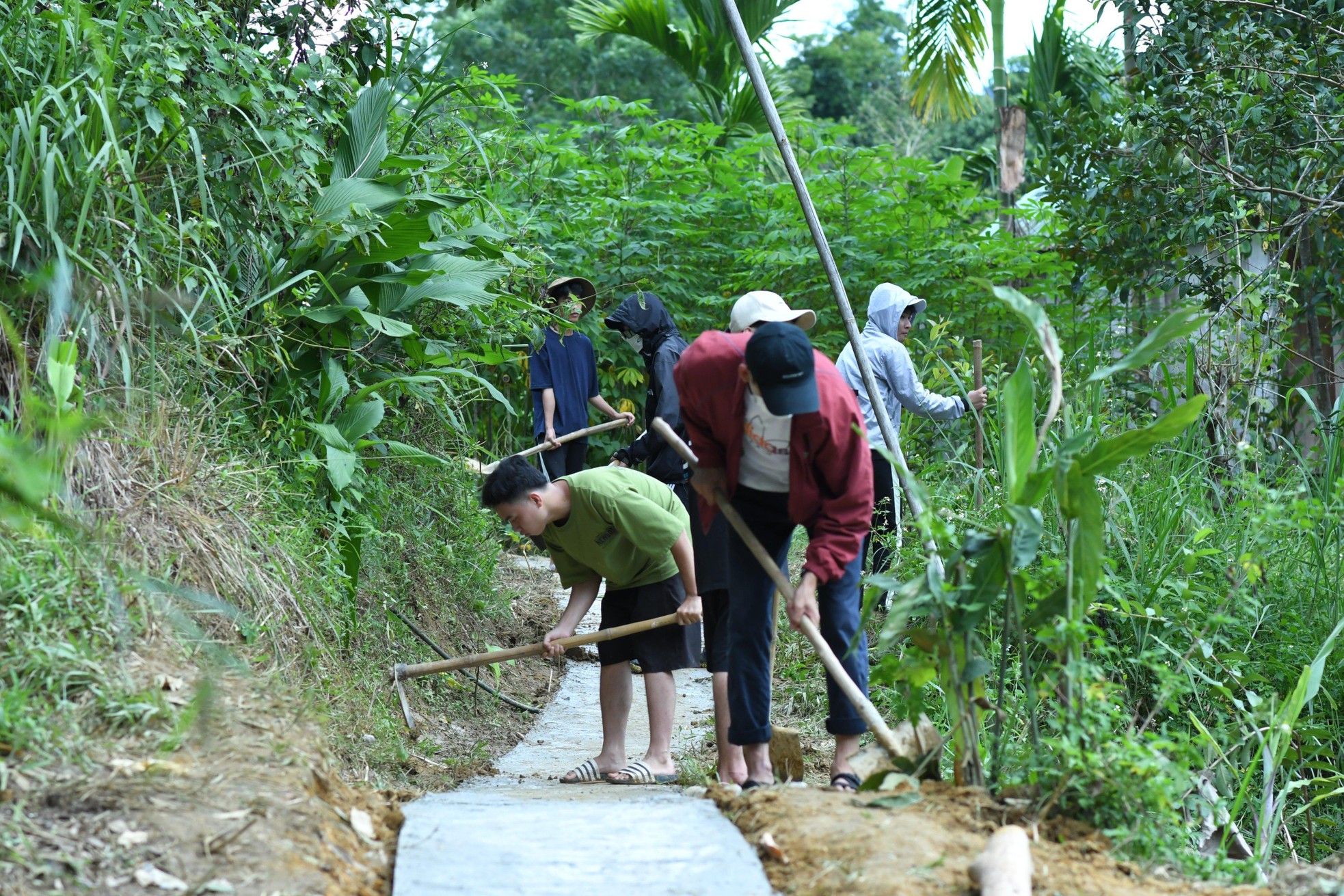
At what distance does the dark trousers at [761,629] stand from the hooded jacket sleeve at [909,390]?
2.09 metres

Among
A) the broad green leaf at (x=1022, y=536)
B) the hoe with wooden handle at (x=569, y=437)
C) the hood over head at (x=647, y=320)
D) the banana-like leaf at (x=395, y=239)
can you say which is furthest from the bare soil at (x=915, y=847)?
the hoe with wooden handle at (x=569, y=437)

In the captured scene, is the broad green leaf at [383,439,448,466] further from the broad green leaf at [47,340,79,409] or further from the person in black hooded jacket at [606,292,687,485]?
the broad green leaf at [47,340,79,409]

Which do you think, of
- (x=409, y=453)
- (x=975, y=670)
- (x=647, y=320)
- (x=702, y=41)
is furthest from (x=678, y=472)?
(x=702, y=41)

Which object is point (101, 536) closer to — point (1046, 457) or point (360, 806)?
point (360, 806)

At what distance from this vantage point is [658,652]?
452 centimetres

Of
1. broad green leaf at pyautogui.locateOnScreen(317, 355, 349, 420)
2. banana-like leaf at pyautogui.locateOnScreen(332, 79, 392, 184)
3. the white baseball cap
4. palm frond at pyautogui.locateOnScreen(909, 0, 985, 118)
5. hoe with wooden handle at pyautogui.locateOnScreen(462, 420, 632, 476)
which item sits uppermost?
palm frond at pyautogui.locateOnScreen(909, 0, 985, 118)

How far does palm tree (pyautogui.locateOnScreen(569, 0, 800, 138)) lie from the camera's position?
457 inches

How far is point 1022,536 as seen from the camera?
119 inches

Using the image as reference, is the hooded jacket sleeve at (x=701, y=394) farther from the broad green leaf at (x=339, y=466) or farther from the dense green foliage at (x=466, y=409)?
the broad green leaf at (x=339, y=466)

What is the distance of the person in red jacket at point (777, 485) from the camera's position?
3352mm

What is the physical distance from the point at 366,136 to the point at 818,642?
2.98m

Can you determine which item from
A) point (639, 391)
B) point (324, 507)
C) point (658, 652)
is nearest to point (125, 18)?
point (324, 507)

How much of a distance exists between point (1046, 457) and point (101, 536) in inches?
130

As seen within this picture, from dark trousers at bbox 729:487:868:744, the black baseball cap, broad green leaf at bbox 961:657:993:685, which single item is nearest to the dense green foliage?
broad green leaf at bbox 961:657:993:685
